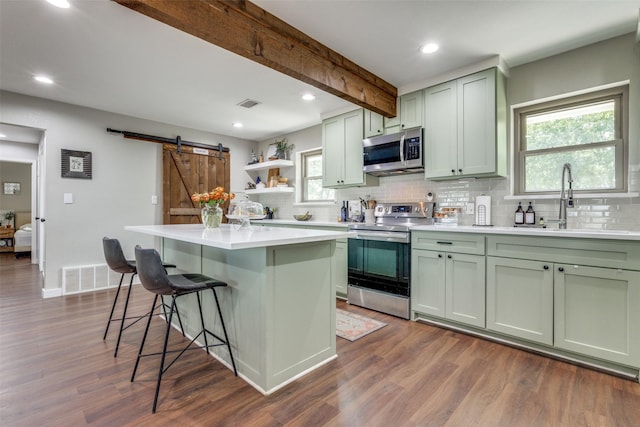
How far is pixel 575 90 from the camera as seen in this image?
2.69 m

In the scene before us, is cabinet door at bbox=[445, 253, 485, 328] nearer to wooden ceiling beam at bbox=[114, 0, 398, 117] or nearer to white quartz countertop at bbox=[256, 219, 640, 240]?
white quartz countertop at bbox=[256, 219, 640, 240]

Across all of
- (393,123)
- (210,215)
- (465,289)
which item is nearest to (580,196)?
(465,289)

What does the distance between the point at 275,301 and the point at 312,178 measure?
11.5 feet

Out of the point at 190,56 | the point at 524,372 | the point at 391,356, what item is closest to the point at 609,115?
the point at 524,372

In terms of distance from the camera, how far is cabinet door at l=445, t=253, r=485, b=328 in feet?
8.51

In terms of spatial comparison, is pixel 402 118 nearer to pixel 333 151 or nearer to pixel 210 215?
pixel 333 151

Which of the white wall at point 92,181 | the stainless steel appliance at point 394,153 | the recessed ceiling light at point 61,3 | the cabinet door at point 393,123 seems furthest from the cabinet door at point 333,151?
the recessed ceiling light at point 61,3

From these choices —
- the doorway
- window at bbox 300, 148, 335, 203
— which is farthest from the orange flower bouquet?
the doorway

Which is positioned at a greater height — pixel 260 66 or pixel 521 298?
pixel 260 66

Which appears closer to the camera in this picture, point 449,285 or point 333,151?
point 449,285

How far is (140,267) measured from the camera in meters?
1.84

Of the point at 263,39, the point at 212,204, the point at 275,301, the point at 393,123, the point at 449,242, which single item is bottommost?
the point at 275,301

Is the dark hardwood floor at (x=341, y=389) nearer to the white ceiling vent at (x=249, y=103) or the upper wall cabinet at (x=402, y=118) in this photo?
the upper wall cabinet at (x=402, y=118)

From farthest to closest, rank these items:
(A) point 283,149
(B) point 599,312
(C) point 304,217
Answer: (A) point 283,149, (C) point 304,217, (B) point 599,312
